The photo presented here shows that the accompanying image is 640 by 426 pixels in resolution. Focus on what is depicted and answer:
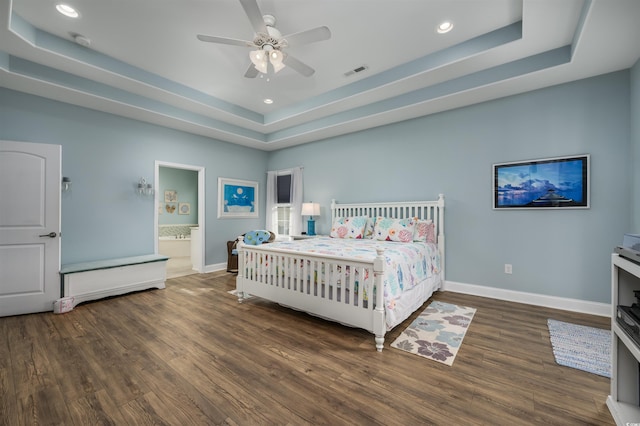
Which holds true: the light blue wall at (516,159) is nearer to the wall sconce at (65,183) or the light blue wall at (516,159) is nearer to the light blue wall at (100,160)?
the light blue wall at (100,160)

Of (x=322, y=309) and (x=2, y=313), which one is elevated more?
(x=322, y=309)

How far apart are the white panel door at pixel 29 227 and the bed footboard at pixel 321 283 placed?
2.32 metres

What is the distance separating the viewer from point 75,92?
3.41 m

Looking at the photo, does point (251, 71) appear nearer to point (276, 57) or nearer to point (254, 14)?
point (276, 57)

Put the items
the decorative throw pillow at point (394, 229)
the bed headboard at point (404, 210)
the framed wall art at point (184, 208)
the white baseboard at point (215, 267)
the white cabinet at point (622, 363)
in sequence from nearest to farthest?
the white cabinet at point (622, 363) → the decorative throw pillow at point (394, 229) → the bed headboard at point (404, 210) → the white baseboard at point (215, 267) → the framed wall art at point (184, 208)

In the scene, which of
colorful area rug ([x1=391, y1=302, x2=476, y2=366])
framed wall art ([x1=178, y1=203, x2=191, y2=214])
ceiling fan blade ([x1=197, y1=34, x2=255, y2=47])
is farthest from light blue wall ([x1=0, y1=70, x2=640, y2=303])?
framed wall art ([x1=178, y1=203, x2=191, y2=214])

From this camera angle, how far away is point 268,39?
2533 mm

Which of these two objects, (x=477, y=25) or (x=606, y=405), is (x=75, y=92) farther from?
(x=606, y=405)


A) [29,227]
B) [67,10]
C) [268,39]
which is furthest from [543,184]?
[29,227]

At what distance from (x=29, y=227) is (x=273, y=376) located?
11.6 ft

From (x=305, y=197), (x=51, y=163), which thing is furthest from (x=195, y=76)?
(x=305, y=197)

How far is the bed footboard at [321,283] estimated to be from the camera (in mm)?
2385

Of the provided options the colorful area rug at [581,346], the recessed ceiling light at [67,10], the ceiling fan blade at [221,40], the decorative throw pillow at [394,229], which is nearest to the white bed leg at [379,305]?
the colorful area rug at [581,346]

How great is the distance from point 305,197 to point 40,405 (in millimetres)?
4737
